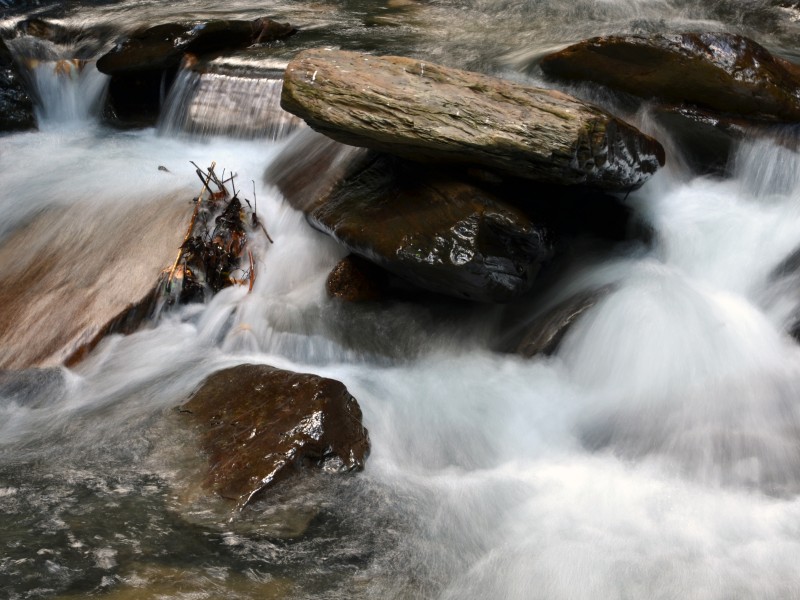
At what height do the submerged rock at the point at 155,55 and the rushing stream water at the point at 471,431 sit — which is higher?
the submerged rock at the point at 155,55

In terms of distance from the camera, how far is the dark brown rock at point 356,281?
17.9ft

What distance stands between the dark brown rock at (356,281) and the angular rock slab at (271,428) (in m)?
1.10

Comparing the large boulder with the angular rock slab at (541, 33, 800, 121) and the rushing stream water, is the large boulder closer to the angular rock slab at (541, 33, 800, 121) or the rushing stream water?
the rushing stream water

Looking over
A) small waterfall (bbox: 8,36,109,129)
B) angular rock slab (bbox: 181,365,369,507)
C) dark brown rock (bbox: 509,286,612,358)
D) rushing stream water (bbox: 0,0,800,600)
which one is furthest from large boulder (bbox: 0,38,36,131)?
dark brown rock (bbox: 509,286,612,358)

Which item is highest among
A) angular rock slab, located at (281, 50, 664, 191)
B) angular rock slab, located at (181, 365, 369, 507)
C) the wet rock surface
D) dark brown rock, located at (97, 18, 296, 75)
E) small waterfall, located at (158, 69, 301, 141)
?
angular rock slab, located at (281, 50, 664, 191)

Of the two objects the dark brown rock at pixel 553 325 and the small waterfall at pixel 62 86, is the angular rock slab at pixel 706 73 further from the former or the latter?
the small waterfall at pixel 62 86

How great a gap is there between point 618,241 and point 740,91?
1318 mm

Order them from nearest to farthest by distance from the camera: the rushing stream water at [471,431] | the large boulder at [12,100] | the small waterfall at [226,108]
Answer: the rushing stream water at [471,431] → the small waterfall at [226,108] → the large boulder at [12,100]

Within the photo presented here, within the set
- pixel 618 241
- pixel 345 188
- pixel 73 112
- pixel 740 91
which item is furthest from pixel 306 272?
pixel 73 112

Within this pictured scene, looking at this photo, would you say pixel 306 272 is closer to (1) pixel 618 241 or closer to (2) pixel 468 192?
(2) pixel 468 192

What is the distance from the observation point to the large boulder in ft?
27.2

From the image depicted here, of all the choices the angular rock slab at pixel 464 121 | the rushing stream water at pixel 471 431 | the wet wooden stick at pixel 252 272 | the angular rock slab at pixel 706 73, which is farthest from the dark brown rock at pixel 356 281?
the angular rock slab at pixel 706 73

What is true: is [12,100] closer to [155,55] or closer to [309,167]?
[155,55]

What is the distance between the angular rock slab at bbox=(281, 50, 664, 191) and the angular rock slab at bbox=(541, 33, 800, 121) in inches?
27.2
